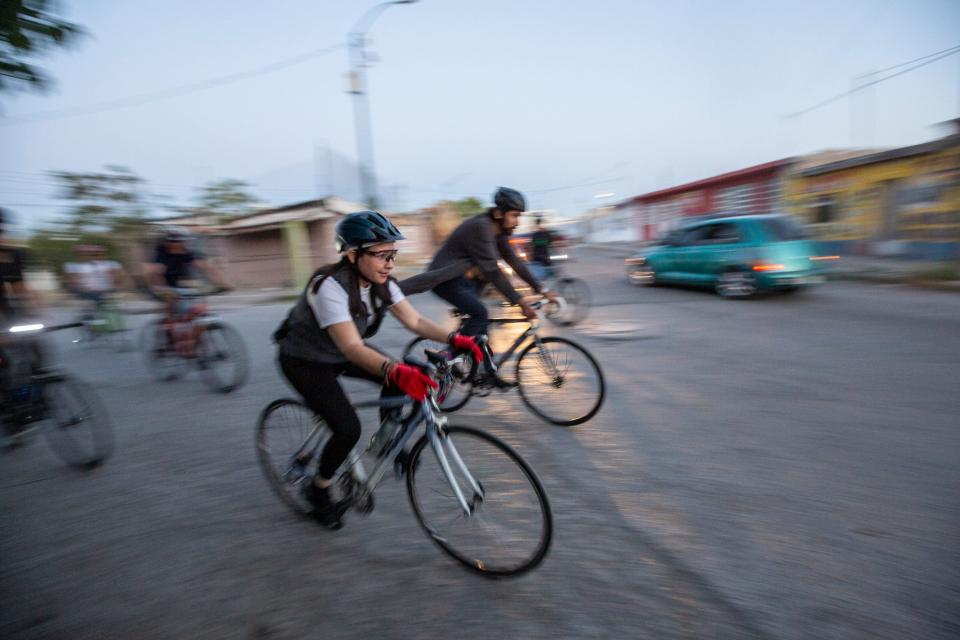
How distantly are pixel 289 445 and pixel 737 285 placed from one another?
9695 mm

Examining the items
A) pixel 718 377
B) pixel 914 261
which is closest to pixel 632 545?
pixel 718 377

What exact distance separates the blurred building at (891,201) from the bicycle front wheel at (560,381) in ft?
52.2

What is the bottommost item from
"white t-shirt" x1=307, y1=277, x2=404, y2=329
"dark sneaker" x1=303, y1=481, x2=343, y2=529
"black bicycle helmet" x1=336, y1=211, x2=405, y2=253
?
"dark sneaker" x1=303, y1=481, x2=343, y2=529

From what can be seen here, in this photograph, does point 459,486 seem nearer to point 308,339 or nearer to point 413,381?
point 413,381

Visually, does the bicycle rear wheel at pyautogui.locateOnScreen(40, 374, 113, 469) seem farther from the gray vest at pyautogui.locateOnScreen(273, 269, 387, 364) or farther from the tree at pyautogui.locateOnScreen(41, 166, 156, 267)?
the tree at pyautogui.locateOnScreen(41, 166, 156, 267)

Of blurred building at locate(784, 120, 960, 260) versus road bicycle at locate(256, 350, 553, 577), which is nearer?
road bicycle at locate(256, 350, 553, 577)

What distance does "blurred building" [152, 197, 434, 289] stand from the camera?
75.8ft

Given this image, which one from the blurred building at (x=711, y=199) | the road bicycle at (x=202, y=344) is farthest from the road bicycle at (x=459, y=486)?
the blurred building at (x=711, y=199)

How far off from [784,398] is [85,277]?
36.9 ft

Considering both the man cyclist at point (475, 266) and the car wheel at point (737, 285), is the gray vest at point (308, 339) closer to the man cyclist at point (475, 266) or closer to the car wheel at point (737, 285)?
the man cyclist at point (475, 266)

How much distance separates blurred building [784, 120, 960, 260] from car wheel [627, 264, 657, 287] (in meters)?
8.65

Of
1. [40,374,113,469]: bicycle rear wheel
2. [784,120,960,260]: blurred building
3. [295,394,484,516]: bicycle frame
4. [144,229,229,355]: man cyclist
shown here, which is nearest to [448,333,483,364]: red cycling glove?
[295,394,484,516]: bicycle frame

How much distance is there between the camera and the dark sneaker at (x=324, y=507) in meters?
2.86

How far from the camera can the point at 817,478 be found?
Answer: 323 cm
